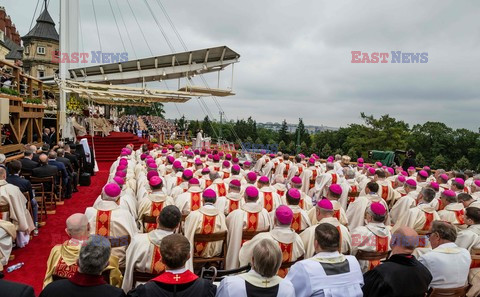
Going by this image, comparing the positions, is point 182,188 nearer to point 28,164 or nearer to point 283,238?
point 283,238

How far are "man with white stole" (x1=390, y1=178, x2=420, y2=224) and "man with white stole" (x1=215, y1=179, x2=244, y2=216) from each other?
11.6 ft

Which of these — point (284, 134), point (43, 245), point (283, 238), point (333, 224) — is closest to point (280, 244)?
point (283, 238)

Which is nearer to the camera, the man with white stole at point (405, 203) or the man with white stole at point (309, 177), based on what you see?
the man with white stole at point (405, 203)

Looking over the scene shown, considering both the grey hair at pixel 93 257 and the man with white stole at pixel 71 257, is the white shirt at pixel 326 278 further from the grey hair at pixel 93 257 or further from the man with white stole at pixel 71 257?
the man with white stole at pixel 71 257

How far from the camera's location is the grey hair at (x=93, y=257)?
229cm

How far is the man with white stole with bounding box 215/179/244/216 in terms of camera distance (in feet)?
20.1

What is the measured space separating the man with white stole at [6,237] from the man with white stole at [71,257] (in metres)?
2.56

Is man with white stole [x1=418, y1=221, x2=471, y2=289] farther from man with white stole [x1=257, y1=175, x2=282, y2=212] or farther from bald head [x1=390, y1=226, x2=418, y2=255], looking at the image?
man with white stole [x1=257, y1=175, x2=282, y2=212]

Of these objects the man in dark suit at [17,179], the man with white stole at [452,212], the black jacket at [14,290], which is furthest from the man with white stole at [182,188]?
the man with white stole at [452,212]

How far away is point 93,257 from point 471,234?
471 cm

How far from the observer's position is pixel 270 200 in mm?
6754

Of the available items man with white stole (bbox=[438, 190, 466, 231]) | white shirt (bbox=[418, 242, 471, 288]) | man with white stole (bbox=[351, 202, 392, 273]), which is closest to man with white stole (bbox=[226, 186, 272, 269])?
man with white stole (bbox=[351, 202, 392, 273])

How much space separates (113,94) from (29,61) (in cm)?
4594

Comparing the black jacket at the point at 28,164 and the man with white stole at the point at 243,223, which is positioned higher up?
the black jacket at the point at 28,164
